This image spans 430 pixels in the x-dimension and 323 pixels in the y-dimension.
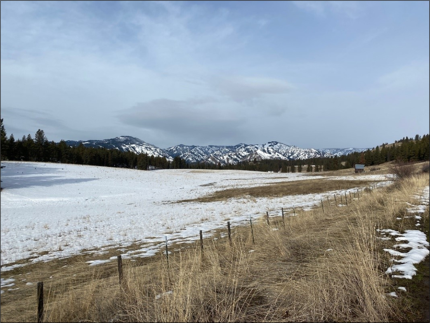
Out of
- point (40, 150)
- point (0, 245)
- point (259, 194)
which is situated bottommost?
point (259, 194)

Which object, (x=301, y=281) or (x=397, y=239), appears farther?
(x=397, y=239)

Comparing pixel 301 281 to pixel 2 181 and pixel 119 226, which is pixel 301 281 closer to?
pixel 2 181

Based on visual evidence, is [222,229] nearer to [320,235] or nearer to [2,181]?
[320,235]

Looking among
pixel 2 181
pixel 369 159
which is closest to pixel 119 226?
pixel 2 181

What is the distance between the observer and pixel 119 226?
50.8 feet

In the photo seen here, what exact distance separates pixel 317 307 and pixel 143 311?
3326mm

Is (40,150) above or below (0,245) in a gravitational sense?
above

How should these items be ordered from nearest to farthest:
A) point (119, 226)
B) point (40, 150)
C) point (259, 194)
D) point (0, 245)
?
point (0, 245) < point (40, 150) < point (119, 226) < point (259, 194)

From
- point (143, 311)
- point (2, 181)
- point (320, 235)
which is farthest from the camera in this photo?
point (320, 235)

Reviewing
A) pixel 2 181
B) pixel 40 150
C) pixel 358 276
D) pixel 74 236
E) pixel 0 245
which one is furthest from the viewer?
pixel 74 236

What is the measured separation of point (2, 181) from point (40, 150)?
19.1 ft

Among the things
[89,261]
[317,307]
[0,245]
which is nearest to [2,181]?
[0,245]

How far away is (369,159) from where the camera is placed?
396 feet

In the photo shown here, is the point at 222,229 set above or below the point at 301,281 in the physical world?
below
